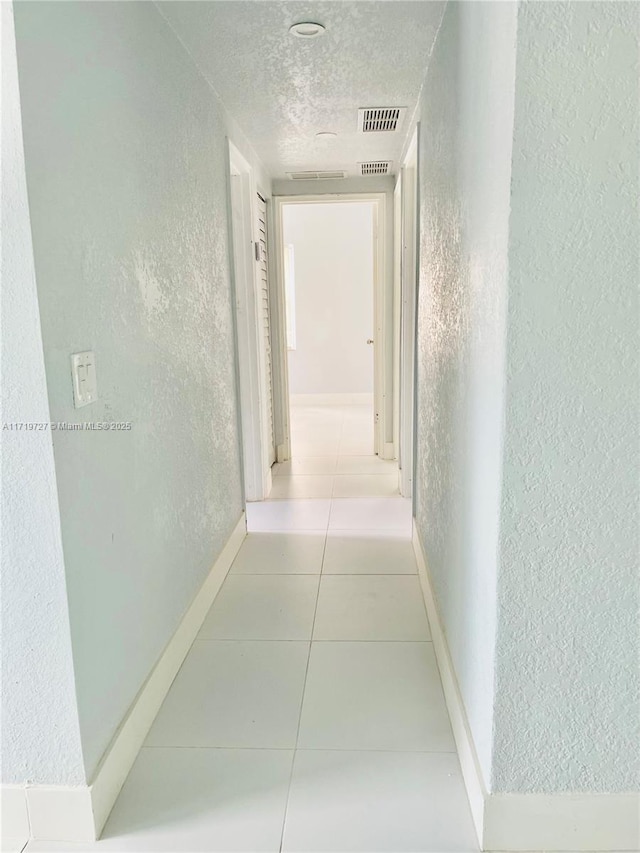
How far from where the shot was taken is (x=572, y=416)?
1.15 meters

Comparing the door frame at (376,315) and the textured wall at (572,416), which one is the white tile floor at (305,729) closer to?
the textured wall at (572,416)

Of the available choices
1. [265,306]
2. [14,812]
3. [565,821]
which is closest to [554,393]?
[565,821]

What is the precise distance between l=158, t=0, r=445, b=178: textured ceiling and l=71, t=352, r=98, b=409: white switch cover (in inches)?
47.1

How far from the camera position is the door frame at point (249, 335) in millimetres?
3412

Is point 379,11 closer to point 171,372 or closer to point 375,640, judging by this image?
point 171,372

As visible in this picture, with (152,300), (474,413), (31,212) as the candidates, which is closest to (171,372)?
(152,300)

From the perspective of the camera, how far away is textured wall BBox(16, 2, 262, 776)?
4.11 ft

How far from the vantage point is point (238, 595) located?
2.56m

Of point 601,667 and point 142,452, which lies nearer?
point 601,667

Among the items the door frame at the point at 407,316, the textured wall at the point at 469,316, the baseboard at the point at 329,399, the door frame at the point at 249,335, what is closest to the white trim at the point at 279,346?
the door frame at the point at 249,335

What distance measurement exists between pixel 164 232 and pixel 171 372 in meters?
0.45

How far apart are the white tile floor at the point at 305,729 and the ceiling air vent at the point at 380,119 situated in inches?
82.9

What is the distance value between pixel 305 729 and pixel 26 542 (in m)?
0.98

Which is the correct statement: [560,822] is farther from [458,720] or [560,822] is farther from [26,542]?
[26,542]
